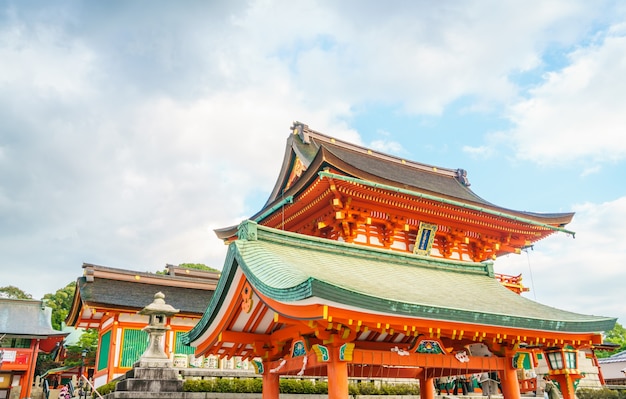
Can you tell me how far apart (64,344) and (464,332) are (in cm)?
4785

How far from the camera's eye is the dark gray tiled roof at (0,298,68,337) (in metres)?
37.6

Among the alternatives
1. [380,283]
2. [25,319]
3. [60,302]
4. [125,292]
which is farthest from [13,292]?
[380,283]

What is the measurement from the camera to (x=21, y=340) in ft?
124

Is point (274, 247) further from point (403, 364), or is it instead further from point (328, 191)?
point (328, 191)

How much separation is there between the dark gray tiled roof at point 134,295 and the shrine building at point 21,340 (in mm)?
17563

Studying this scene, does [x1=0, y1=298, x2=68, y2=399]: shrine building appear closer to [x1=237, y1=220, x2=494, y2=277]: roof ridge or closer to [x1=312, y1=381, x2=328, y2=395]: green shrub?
[x1=312, y1=381, x2=328, y2=395]: green shrub

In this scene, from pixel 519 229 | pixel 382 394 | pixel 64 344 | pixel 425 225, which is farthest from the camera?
pixel 64 344

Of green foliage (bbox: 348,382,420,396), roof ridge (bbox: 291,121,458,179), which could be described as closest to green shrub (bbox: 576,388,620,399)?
roof ridge (bbox: 291,121,458,179)

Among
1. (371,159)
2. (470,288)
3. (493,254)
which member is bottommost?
(470,288)

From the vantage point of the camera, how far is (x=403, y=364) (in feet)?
30.6

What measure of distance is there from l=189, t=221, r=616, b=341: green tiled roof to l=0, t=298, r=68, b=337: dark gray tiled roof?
33.3 m

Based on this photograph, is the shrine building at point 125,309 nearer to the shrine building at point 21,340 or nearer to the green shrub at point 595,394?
the shrine building at point 21,340

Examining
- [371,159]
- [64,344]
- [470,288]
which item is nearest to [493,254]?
[371,159]

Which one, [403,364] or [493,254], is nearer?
[403,364]
